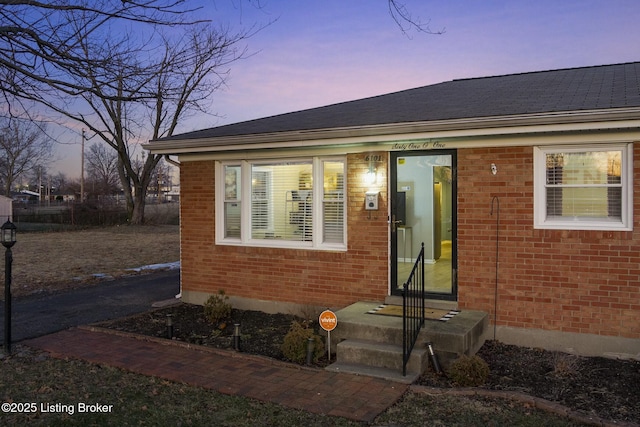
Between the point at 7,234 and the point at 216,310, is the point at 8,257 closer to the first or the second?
the point at 7,234

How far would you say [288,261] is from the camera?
8750 millimetres

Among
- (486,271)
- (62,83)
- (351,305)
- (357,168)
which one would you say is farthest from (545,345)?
(62,83)

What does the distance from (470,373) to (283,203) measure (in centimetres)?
455

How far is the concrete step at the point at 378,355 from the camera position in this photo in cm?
590

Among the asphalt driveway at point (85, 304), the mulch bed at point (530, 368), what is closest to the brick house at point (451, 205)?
the mulch bed at point (530, 368)

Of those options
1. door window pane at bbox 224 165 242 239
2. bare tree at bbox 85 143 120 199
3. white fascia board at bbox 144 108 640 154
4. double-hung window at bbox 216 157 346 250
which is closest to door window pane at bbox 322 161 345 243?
double-hung window at bbox 216 157 346 250

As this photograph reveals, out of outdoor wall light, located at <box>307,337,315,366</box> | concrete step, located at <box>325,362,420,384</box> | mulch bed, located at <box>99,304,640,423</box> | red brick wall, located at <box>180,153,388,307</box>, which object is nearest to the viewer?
mulch bed, located at <box>99,304,640,423</box>

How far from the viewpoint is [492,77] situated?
11766 millimetres

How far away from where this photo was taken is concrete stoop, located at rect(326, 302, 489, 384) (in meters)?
5.93

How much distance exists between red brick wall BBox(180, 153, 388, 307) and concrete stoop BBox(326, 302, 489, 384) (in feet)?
4.10

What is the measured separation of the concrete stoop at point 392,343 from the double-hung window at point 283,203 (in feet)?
6.14

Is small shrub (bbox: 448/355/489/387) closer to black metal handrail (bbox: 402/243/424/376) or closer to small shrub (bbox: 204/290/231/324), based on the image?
black metal handrail (bbox: 402/243/424/376)

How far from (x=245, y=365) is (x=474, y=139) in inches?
166

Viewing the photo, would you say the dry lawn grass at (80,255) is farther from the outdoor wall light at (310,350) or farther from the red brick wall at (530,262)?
the red brick wall at (530,262)
